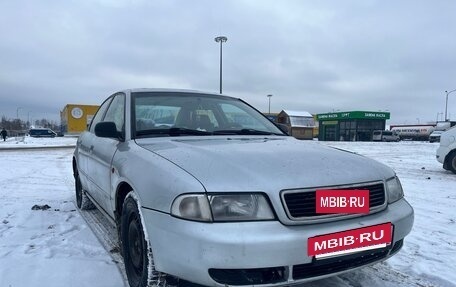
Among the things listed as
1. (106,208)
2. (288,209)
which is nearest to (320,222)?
(288,209)

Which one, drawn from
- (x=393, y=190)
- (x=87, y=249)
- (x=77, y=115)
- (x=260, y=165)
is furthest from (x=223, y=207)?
(x=77, y=115)

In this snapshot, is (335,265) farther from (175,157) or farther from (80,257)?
(80,257)

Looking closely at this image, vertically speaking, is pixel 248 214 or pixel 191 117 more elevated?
pixel 191 117

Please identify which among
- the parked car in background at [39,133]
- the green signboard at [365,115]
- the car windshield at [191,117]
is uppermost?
the green signboard at [365,115]

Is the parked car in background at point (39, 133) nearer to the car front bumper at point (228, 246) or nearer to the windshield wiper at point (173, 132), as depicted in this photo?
the windshield wiper at point (173, 132)

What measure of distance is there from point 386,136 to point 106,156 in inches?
1982

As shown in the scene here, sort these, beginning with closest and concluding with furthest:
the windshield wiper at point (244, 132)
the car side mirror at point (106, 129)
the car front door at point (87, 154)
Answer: the car side mirror at point (106, 129) → the windshield wiper at point (244, 132) → the car front door at point (87, 154)

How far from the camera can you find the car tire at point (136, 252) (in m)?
2.13

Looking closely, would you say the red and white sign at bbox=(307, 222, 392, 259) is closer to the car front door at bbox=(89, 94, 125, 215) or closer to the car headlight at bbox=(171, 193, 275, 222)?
the car headlight at bbox=(171, 193, 275, 222)

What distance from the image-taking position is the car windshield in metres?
3.21

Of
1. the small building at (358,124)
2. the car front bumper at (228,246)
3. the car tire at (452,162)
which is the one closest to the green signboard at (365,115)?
the small building at (358,124)

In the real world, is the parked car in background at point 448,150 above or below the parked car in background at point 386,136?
above

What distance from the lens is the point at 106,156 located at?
10.9ft

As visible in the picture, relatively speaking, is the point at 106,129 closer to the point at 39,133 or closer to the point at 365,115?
the point at 39,133
